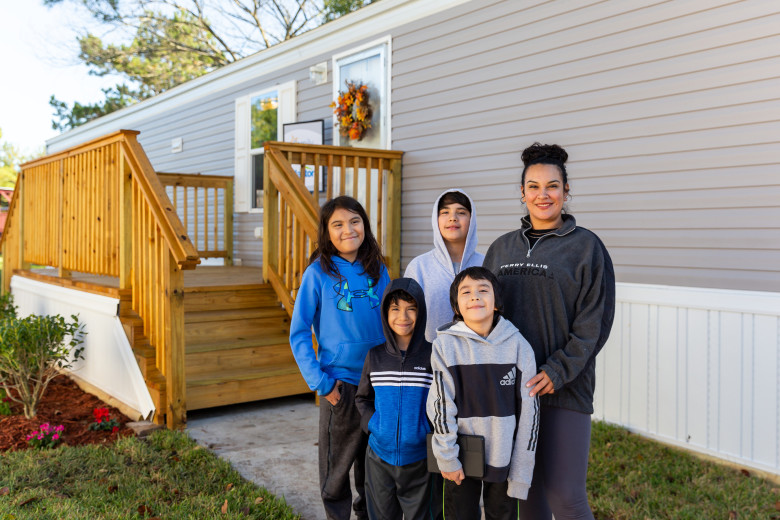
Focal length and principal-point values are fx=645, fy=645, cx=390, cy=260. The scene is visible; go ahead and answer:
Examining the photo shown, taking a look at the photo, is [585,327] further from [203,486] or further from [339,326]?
[203,486]

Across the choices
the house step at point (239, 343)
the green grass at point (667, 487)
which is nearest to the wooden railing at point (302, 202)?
the house step at point (239, 343)

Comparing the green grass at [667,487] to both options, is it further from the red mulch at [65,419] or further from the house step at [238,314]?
the red mulch at [65,419]

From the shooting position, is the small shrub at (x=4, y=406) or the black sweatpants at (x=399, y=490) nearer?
the black sweatpants at (x=399, y=490)

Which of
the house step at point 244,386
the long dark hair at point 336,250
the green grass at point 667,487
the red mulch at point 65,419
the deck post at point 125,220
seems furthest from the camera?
the deck post at point 125,220

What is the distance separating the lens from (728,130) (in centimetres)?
370

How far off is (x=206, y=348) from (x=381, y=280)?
2.38 m

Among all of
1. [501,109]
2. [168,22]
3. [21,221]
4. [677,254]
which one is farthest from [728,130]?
[168,22]

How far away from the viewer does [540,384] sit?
6.22 ft

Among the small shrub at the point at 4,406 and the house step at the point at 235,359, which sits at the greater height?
the house step at the point at 235,359

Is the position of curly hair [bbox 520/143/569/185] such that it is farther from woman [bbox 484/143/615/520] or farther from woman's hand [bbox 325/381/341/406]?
woman's hand [bbox 325/381/341/406]

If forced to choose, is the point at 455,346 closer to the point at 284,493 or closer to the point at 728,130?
the point at 284,493

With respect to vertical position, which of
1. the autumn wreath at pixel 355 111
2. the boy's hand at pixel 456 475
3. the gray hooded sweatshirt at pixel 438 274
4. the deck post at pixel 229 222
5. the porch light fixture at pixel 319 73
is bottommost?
the boy's hand at pixel 456 475

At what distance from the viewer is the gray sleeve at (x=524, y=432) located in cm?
191

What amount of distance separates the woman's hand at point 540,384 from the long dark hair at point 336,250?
87cm
